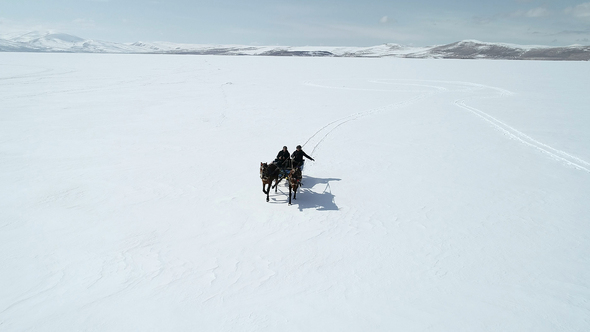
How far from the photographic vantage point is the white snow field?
4.54 m

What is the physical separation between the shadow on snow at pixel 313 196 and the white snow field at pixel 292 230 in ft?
0.19

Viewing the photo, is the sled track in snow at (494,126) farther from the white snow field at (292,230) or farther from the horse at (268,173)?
the horse at (268,173)

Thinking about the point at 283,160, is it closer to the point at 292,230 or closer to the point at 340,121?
the point at 292,230

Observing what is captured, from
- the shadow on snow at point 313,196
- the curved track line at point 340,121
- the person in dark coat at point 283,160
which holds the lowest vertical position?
the shadow on snow at point 313,196

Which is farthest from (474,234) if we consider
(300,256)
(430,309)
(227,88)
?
(227,88)

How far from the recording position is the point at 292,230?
658 cm

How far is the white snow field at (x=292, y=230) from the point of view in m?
4.54

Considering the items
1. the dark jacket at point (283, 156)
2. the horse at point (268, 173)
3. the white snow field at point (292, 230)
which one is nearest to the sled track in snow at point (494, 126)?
the white snow field at point (292, 230)

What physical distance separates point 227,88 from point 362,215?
76.0 feet

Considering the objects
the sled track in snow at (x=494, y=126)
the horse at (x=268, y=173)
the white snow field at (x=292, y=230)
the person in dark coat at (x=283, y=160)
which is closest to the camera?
the white snow field at (x=292, y=230)

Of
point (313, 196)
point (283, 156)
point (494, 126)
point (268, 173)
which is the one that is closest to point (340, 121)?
point (494, 126)

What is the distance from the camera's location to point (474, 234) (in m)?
6.45

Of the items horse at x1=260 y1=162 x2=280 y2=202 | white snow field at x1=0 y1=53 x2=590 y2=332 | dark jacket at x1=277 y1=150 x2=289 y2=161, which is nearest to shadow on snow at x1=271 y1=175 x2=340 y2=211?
white snow field at x1=0 y1=53 x2=590 y2=332

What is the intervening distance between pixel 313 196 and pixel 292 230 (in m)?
1.76
